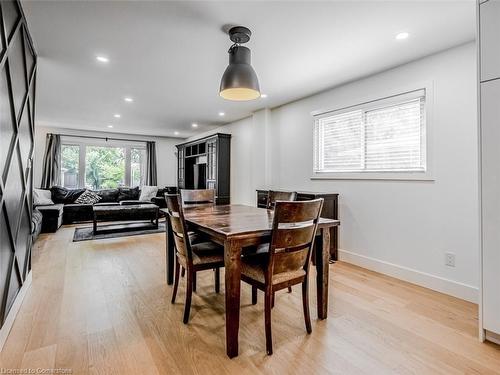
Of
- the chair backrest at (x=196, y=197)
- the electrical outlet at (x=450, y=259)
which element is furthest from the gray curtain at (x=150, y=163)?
the electrical outlet at (x=450, y=259)

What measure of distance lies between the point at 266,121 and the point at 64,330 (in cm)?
401

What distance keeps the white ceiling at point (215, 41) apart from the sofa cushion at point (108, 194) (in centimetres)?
329

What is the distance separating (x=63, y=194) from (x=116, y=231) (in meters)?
2.28

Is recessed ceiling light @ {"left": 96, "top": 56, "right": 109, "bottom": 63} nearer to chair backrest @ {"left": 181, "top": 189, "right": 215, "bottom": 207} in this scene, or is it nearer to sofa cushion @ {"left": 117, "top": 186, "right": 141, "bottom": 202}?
chair backrest @ {"left": 181, "top": 189, "right": 215, "bottom": 207}

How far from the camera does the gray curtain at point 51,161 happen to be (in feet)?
21.8

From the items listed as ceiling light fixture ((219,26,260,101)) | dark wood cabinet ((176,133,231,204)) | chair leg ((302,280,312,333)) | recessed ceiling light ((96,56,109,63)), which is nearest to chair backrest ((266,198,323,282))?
chair leg ((302,280,312,333))

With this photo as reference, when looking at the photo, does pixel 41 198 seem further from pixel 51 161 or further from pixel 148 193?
pixel 148 193

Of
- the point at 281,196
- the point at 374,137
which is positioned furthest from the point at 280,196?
the point at 374,137

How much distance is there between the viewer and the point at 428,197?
274cm

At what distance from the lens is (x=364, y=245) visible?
3340 mm

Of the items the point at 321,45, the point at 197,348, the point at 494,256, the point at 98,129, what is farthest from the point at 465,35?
the point at 98,129

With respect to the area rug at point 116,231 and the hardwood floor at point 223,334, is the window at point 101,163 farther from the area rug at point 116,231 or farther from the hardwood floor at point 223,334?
the hardwood floor at point 223,334

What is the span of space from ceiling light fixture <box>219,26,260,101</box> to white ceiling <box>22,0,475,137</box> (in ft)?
0.36

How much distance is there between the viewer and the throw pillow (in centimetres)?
651
